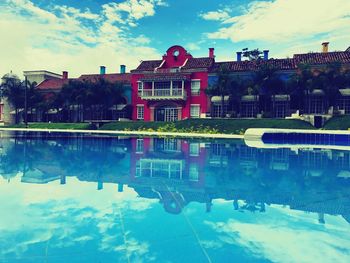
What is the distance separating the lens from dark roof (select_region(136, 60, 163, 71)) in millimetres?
46706

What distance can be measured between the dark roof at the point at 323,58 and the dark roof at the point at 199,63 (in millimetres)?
13260

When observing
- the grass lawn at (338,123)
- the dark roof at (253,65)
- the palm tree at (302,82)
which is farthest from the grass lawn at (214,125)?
the dark roof at (253,65)

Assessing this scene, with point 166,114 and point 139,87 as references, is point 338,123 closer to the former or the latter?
point 166,114

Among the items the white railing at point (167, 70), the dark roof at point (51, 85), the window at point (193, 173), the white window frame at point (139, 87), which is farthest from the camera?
the dark roof at point (51, 85)

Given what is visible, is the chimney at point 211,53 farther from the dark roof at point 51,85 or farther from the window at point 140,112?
the dark roof at point 51,85

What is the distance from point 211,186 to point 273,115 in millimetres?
34303

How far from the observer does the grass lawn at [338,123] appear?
2945 centimetres

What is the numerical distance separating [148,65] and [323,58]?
2798cm

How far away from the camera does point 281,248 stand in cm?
429

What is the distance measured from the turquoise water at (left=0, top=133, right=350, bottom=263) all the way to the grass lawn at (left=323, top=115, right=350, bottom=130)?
887 inches

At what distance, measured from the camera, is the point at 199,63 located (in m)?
44.5

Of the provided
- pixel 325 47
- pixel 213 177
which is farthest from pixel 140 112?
pixel 213 177

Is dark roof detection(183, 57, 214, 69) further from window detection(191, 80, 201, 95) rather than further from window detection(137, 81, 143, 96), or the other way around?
window detection(137, 81, 143, 96)

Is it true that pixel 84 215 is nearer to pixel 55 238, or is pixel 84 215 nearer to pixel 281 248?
pixel 55 238
